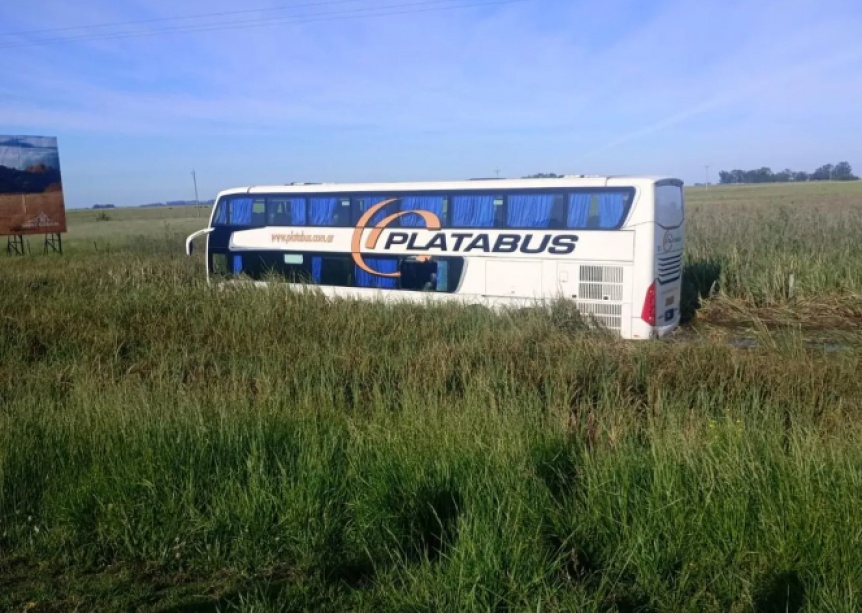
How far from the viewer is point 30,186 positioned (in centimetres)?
2998

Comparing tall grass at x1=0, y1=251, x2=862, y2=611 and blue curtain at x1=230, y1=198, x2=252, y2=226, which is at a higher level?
blue curtain at x1=230, y1=198, x2=252, y2=226

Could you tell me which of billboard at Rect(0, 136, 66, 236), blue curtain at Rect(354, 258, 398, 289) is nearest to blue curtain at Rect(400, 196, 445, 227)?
blue curtain at Rect(354, 258, 398, 289)

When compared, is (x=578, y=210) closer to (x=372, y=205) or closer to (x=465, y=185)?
(x=465, y=185)

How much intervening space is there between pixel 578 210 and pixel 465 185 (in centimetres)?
232

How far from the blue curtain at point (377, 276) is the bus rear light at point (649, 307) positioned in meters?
4.92

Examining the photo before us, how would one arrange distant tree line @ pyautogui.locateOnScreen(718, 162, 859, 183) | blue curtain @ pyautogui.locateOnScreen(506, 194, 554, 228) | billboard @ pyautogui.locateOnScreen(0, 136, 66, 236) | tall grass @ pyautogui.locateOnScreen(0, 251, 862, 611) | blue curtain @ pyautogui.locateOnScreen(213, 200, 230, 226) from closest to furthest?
1. tall grass @ pyautogui.locateOnScreen(0, 251, 862, 611)
2. blue curtain @ pyautogui.locateOnScreen(506, 194, 554, 228)
3. blue curtain @ pyautogui.locateOnScreen(213, 200, 230, 226)
4. billboard @ pyautogui.locateOnScreen(0, 136, 66, 236)
5. distant tree line @ pyautogui.locateOnScreen(718, 162, 859, 183)

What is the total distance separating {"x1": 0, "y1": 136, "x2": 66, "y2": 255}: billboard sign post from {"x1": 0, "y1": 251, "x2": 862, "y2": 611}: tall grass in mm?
25390

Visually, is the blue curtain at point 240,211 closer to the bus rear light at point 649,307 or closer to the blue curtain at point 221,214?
the blue curtain at point 221,214

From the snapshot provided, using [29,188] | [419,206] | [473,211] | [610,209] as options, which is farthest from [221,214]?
[29,188]

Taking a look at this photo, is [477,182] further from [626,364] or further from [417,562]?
[417,562]

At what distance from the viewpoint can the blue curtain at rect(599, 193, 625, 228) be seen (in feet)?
39.8

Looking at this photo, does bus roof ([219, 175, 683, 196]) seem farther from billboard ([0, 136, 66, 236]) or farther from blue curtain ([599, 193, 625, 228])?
billboard ([0, 136, 66, 236])

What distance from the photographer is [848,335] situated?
11.8 meters

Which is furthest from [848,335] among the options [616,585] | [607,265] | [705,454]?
[616,585]
